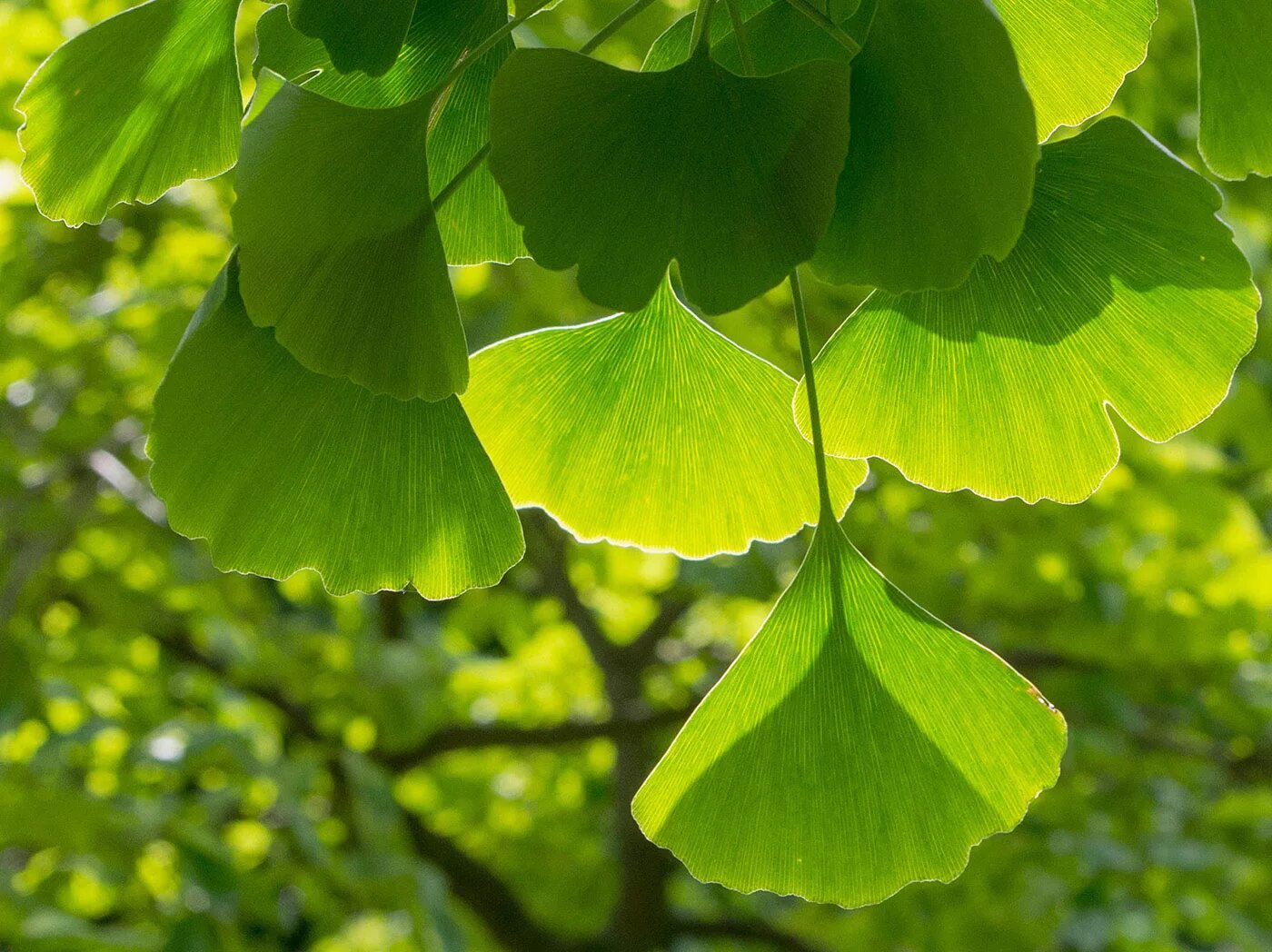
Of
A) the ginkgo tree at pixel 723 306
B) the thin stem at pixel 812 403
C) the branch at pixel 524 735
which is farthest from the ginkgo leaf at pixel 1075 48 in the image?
the branch at pixel 524 735

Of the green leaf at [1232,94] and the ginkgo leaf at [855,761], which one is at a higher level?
the green leaf at [1232,94]

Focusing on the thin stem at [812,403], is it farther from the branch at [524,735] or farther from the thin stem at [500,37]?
the branch at [524,735]

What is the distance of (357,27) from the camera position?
0.45m

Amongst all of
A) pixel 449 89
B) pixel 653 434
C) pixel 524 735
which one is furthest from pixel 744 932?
pixel 449 89

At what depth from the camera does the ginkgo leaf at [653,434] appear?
0.60 metres

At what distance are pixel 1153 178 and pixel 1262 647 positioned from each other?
195 cm

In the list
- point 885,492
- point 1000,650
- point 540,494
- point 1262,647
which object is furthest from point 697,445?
point 1000,650

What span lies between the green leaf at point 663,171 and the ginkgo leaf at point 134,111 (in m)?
0.18

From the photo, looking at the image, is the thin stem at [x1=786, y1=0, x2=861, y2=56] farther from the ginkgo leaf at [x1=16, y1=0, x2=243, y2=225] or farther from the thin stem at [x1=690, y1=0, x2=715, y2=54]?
the ginkgo leaf at [x1=16, y1=0, x2=243, y2=225]

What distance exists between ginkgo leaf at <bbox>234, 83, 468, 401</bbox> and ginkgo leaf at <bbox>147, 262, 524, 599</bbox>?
1.9 inches

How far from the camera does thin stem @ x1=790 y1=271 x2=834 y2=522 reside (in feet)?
1.69

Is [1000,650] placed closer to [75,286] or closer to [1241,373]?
[1241,373]

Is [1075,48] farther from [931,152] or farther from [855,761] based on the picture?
[855,761]

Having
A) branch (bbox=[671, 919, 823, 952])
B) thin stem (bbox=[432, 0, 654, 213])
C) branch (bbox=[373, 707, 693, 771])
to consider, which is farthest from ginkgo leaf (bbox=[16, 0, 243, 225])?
branch (bbox=[671, 919, 823, 952])
